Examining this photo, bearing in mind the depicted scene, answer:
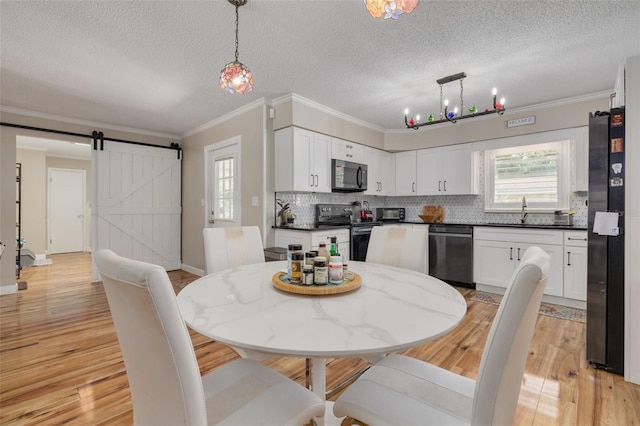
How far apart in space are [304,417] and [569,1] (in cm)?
275

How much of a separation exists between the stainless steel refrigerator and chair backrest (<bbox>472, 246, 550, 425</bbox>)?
5.95 ft

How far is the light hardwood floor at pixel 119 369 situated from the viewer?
66.0 inches

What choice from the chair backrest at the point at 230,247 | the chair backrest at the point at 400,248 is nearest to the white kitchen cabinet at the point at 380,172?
the chair backrest at the point at 400,248

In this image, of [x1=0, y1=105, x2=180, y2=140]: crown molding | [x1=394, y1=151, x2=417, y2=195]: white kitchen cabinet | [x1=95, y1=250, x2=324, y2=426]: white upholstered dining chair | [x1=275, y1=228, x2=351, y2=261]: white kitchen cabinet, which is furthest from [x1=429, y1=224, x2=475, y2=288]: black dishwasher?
[x1=0, y1=105, x2=180, y2=140]: crown molding

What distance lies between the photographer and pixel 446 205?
4.86 m

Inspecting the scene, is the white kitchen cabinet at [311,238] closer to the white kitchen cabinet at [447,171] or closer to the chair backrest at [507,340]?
the white kitchen cabinet at [447,171]

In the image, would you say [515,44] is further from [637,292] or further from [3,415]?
[3,415]

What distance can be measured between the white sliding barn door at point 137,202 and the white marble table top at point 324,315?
4.01 m

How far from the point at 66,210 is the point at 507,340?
891 cm

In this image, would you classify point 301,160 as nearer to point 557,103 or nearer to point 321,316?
point 321,316

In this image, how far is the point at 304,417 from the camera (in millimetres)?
996

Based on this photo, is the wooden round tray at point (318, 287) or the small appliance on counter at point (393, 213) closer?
the wooden round tray at point (318, 287)

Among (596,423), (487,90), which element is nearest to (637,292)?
(596,423)

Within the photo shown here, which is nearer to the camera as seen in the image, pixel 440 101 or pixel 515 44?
pixel 515 44
